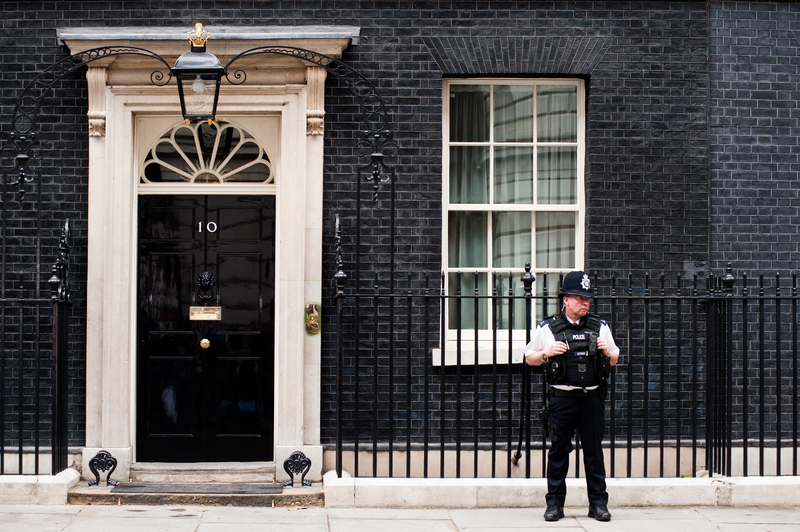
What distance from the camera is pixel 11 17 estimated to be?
6742mm

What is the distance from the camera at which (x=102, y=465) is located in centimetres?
630

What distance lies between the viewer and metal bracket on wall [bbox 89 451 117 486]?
6.30m

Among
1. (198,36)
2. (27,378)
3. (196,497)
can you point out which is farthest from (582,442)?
(27,378)

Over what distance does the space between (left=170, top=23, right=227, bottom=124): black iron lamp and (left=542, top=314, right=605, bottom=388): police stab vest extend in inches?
125

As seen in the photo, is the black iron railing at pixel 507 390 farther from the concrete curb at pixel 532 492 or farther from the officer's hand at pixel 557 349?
the officer's hand at pixel 557 349

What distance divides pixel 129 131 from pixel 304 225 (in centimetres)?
176

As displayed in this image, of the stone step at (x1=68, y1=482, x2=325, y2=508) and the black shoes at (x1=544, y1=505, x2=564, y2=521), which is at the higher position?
the black shoes at (x1=544, y1=505, x2=564, y2=521)

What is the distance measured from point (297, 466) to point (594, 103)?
13.7 feet

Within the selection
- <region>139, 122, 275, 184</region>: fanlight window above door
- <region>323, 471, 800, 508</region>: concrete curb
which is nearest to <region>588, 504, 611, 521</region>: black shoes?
<region>323, 471, 800, 508</region>: concrete curb

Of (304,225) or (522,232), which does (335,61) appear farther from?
(522,232)

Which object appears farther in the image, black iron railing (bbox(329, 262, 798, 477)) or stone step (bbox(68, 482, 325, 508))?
black iron railing (bbox(329, 262, 798, 477))

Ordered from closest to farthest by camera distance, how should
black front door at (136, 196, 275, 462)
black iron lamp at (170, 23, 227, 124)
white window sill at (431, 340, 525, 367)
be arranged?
black iron lamp at (170, 23, 227, 124)
white window sill at (431, 340, 525, 367)
black front door at (136, 196, 275, 462)

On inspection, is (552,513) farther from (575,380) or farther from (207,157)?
(207,157)

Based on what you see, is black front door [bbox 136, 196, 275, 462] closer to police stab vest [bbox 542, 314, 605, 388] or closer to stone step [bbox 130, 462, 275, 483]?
stone step [bbox 130, 462, 275, 483]
